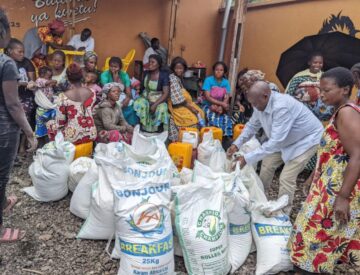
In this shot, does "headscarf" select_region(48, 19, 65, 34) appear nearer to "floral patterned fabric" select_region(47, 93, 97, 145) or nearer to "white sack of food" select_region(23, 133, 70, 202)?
"floral patterned fabric" select_region(47, 93, 97, 145)

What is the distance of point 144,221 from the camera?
7.14ft

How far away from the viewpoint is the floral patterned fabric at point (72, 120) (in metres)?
3.62

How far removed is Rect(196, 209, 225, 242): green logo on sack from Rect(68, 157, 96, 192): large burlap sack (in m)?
1.30

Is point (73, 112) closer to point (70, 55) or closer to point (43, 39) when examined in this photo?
point (70, 55)

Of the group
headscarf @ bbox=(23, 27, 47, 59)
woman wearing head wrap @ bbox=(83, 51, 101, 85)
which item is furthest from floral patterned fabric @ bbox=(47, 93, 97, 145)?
headscarf @ bbox=(23, 27, 47, 59)

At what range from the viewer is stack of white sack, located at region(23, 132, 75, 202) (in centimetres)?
319

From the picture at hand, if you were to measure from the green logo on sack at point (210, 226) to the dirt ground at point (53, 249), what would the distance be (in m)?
0.38

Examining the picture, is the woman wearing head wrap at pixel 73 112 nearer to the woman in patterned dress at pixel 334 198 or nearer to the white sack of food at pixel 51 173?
the white sack of food at pixel 51 173

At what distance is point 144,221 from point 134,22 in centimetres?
517

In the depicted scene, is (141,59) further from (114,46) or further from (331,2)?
(331,2)

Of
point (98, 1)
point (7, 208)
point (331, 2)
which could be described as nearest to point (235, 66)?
point (331, 2)

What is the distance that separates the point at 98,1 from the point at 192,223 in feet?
16.7

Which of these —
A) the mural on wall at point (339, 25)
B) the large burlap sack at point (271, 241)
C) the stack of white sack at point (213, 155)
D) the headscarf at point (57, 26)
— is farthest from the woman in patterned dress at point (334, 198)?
the headscarf at point (57, 26)

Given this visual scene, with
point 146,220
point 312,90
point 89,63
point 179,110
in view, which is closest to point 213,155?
point 146,220
